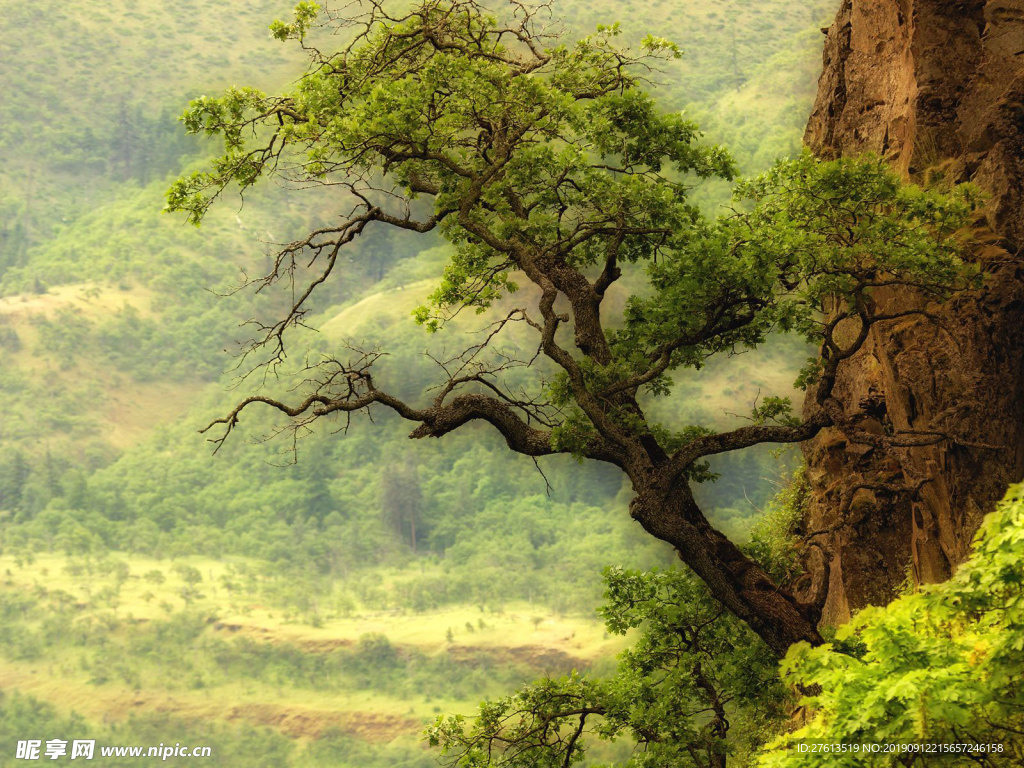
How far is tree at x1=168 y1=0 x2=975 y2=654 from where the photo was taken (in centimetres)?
991

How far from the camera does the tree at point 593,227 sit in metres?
9.91

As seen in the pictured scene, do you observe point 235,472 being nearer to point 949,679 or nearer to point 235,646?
point 235,646

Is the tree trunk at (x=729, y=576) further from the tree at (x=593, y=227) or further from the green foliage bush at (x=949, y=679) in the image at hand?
the green foliage bush at (x=949, y=679)

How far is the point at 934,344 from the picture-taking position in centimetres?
1028

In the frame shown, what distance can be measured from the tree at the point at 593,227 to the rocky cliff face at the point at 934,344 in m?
A: 0.46

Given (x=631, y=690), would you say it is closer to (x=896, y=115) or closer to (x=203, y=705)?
(x=896, y=115)

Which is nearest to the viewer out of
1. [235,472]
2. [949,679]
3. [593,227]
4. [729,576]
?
[949,679]

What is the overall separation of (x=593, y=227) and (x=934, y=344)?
3416mm

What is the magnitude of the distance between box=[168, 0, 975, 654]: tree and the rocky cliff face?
1.51ft

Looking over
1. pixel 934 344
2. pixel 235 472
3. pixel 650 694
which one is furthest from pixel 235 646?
pixel 934 344

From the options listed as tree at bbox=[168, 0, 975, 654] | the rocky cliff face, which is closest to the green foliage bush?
the rocky cliff face

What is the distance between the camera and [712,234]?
10719 millimetres

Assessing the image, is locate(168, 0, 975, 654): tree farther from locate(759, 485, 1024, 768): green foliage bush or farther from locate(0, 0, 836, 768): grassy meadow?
locate(0, 0, 836, 768): grassy meadow

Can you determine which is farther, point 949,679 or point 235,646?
point 235,646
